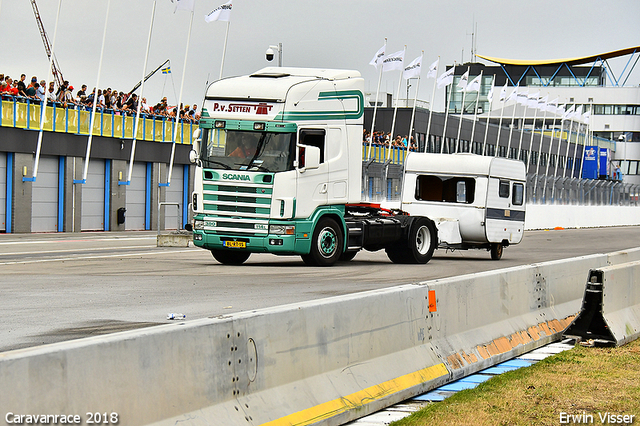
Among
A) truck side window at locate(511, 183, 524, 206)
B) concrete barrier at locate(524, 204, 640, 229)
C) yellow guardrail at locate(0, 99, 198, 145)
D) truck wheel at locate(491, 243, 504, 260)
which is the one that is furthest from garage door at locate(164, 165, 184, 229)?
truck wheel at locate(491, 243, 504, 260)

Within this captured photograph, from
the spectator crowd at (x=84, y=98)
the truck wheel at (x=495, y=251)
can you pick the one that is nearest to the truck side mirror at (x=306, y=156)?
the truck wheel at (x=495, y=251)

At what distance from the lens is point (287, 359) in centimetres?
661

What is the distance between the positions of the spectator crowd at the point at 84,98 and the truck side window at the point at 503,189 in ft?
53.3

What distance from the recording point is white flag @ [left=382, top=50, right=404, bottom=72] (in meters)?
54.6

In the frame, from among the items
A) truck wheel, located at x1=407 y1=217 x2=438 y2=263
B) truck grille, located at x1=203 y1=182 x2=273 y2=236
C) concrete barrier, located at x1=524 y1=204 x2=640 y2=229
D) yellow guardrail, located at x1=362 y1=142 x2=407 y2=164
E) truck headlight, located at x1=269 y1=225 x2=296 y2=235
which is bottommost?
concrete barrier, located at x1=524 y1=204 x2=640 y2=229

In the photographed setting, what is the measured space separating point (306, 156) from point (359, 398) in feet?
39.7

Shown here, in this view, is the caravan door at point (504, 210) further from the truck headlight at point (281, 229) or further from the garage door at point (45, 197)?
the garage door at point (45, 197)

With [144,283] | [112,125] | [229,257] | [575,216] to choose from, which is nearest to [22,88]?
[112,125]

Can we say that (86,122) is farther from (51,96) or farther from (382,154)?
(382,154)

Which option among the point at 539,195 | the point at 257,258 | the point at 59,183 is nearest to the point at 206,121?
the point at 257,258

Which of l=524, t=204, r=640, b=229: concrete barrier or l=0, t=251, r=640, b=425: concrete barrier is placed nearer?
l=0, t=251, r=640, b=425: concrete barrier

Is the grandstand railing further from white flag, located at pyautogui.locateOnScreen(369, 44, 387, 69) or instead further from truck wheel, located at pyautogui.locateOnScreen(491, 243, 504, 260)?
truck wheel, located at pyautogui.locateOnScreen(491, 243, 504, 260)

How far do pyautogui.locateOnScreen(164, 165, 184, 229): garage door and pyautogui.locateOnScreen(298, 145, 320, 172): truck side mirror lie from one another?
28193 mm

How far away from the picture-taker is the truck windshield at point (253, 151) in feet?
61.6
